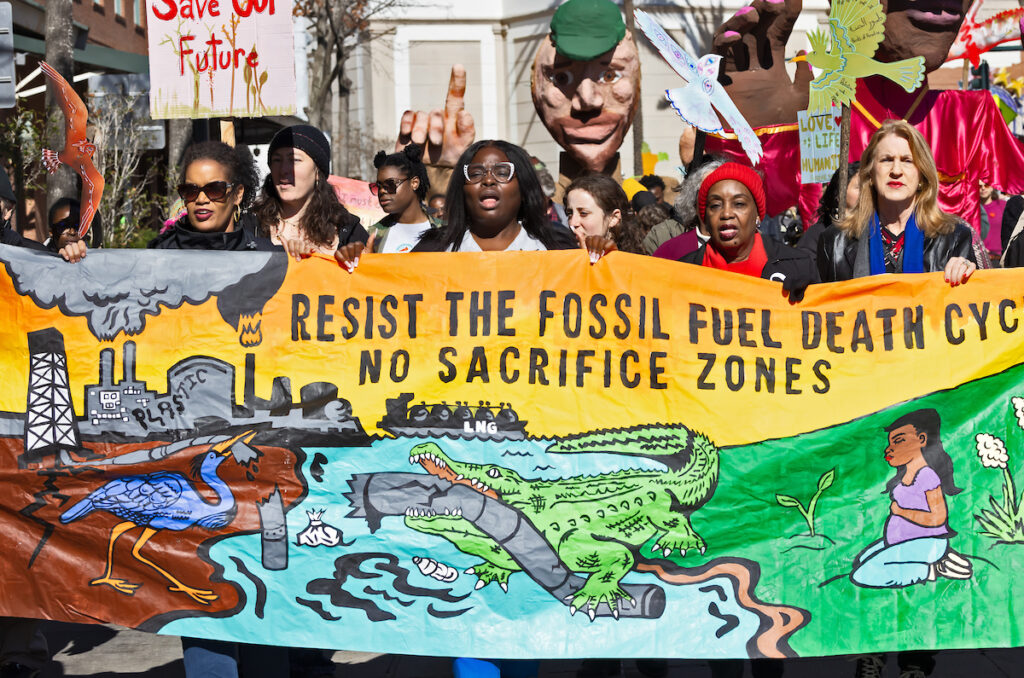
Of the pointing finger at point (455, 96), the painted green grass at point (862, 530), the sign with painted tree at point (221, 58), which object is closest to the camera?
the painted green grass at point (862, 530)

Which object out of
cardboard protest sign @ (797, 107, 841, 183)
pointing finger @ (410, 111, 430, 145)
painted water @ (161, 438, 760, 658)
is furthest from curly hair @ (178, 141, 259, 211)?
pointing finger @ (410, 111, 430, 145)

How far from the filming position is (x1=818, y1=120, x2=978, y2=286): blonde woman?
4.21 metres

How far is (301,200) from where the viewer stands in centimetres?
485

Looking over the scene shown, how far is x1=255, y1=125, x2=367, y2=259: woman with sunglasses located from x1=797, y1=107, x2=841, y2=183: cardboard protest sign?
3006mm

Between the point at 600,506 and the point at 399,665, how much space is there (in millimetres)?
1352

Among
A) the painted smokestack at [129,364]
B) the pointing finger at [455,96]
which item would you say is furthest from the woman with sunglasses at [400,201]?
the pointing finger at [455,96]

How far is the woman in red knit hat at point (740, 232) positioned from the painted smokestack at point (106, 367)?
2022 millimetres

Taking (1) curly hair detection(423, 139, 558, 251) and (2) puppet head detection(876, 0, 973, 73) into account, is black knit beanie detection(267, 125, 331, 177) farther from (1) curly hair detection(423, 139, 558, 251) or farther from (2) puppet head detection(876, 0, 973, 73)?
(2) puppet head detection(876, 0, 973, 73)

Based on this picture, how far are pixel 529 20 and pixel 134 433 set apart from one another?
1061 inches

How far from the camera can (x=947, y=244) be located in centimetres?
422

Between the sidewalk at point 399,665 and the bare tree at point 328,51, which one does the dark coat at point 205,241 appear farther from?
the bare tree at point 328,51

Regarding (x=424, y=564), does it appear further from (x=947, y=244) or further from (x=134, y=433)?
(x=947, y=244)

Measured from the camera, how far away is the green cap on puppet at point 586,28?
37.4ft

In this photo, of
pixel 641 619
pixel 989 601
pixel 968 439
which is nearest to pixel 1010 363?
pixel 968 439
